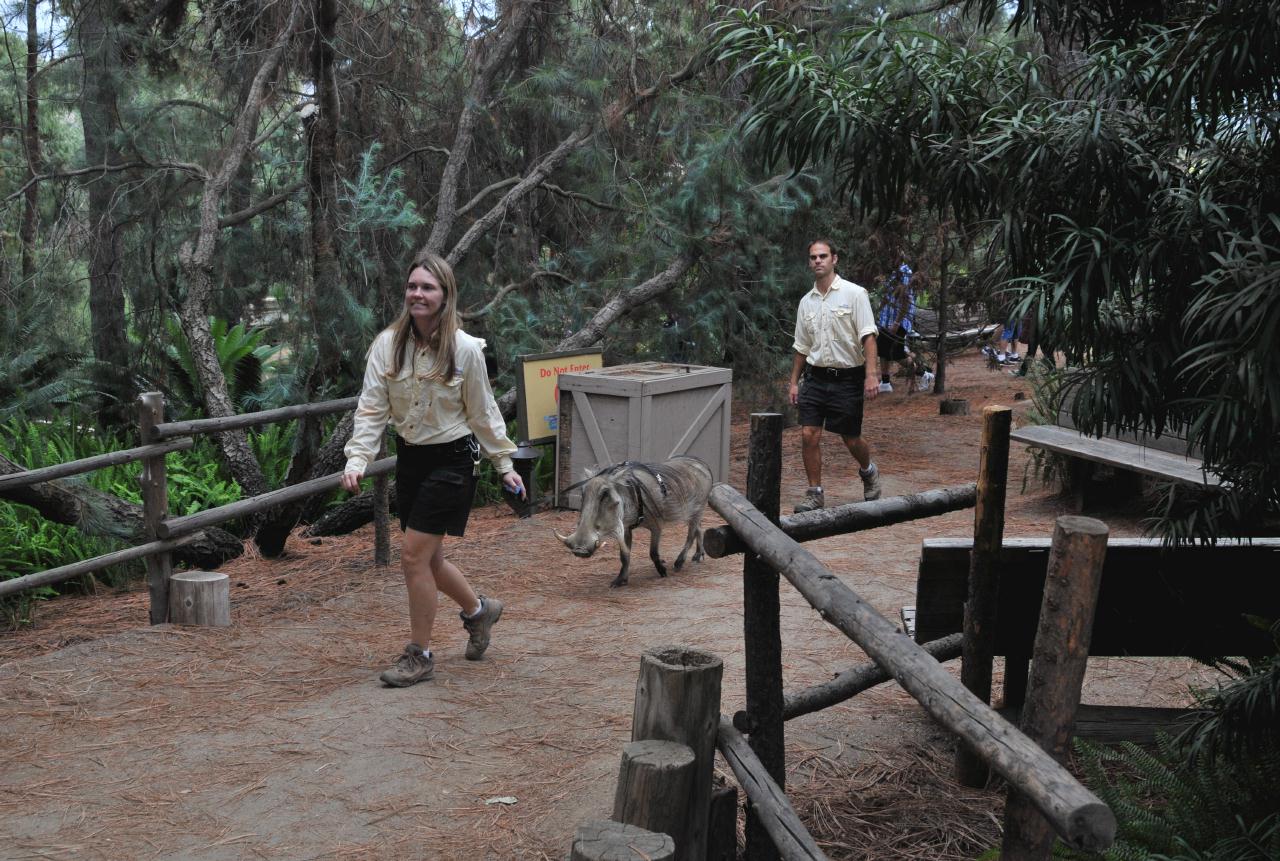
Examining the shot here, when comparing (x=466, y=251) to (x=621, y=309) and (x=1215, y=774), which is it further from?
(x=1215, y=774)

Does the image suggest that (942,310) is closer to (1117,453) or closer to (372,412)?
(1117,453)

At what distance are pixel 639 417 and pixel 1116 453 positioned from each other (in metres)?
3.60

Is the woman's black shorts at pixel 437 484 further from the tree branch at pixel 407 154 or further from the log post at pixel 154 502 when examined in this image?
the tree branch at pixel 407 154

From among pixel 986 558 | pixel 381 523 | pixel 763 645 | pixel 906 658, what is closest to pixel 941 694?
pixel 906 658

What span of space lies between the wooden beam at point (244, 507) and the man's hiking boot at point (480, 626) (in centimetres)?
160

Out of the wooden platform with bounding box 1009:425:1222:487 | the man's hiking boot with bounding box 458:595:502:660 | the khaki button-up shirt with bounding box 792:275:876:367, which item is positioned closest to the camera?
the man's hiking boot with bounding box 458:595:502:660

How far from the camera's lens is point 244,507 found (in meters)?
6.86

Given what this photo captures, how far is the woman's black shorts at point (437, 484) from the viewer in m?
5.25

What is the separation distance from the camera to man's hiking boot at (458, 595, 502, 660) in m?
5.87

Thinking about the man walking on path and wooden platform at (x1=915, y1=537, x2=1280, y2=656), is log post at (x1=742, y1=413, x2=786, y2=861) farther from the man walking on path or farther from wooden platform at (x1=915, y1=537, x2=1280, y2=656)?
the man walking on path

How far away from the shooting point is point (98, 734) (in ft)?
16.2

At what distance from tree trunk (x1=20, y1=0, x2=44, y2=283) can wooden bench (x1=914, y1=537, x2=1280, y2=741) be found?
27.0ft

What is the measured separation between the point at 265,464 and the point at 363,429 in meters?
6.26

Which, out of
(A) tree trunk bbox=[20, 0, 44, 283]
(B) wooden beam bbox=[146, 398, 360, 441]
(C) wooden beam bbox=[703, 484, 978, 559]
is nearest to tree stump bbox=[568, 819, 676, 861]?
(C) wooden beam bbox=[703, 484, 978, 559]
